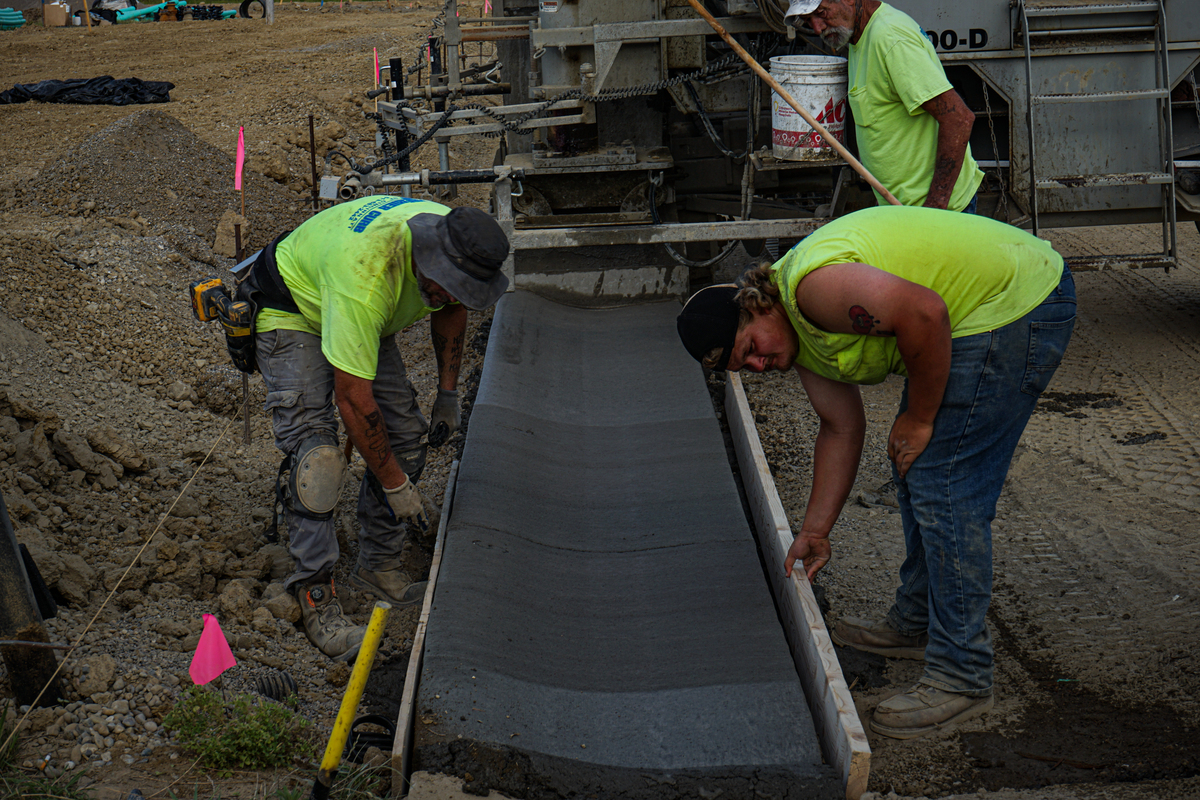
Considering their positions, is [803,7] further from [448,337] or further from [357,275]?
[357,275]

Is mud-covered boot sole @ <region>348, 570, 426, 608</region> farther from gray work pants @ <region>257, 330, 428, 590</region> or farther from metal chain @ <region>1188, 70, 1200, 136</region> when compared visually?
metal chain @ <region>1188, 70, 1200, 136</region>

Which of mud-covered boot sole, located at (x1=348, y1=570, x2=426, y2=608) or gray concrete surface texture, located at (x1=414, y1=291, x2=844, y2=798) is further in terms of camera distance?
mud-covered boot sole, located at (x1=348, y1=570, x2=426, y2=608)

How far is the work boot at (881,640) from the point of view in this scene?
331cm

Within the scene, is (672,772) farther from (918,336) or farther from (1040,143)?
(1040,143)

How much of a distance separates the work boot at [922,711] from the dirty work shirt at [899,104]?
213cm

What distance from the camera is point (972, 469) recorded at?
273 centimetres

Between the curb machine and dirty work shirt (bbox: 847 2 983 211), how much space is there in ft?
2.08

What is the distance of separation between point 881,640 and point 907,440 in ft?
3.02

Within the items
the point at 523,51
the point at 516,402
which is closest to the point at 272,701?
the point at 516,402

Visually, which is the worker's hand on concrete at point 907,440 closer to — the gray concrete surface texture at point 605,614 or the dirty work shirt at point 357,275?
the gray concrete surface texture at point 605,614

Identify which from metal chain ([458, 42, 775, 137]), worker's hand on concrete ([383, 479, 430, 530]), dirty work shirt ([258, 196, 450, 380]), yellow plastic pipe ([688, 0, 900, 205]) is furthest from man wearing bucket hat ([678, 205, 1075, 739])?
metal chain ([458, 42, 775, 137])

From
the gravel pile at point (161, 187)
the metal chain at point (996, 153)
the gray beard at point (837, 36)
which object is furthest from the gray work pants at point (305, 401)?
the gravel pile at point (161, 187)

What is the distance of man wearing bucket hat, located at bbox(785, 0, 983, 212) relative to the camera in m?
4.04

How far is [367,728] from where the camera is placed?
3016 mm
